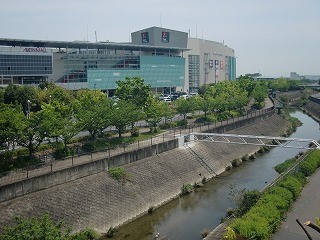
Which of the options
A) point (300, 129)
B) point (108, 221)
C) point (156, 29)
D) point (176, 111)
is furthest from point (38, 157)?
point (156, 29)

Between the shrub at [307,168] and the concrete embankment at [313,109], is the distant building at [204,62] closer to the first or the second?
the concrete embankment at [313,109]

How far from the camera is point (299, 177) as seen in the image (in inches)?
1270

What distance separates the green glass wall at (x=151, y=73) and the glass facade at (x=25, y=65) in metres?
11.5

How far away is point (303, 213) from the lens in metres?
25.9

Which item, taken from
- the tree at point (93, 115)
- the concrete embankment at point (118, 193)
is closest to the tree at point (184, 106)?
the concrete embankment at point (118, 193)

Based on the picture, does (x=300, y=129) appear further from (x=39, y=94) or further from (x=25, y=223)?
(x=25, y=223)

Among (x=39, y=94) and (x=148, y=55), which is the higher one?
(x=148, y=55)

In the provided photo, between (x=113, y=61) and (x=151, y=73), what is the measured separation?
14274 mm

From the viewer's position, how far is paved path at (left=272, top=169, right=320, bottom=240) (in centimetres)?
2262

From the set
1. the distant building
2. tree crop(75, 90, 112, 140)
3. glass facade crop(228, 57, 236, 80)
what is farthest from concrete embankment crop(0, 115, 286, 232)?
glass facade crop(228, 57, 236, 80)

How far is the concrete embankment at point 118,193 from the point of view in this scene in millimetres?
26422

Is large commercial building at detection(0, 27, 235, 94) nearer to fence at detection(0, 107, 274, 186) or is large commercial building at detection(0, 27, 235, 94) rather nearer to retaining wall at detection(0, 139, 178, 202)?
fence at detection(0, 107, 274, 186)

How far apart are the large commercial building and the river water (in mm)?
55453

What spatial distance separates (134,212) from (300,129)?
56.6m
